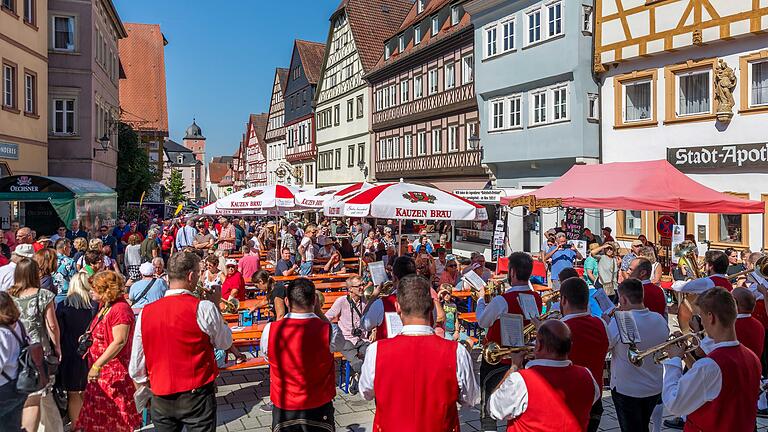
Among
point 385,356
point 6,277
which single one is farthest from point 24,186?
point 385,356

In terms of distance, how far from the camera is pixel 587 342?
4.74 meters

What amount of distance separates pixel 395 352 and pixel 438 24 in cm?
3048

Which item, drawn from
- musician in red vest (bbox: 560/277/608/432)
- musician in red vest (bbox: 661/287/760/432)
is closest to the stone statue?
musician in red vest (bbox: 560/277/608/432)

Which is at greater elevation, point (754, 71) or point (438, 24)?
point (438, 24)

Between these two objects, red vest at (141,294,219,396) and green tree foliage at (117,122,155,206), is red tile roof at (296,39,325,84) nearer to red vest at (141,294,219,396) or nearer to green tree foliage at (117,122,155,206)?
green tree foliage at (117,122,155,206)

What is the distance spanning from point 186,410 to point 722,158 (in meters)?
16.7

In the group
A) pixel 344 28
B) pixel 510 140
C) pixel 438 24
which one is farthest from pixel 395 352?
pixel 344 28

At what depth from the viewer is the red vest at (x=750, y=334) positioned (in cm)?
511

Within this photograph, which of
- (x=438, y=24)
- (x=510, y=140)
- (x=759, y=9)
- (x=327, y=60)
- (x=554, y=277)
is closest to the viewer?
(x=554, y=277)

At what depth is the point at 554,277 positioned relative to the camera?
1153cm

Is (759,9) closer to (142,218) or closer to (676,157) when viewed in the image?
(676,157)

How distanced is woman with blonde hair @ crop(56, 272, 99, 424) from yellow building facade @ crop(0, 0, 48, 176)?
1461 centimetres

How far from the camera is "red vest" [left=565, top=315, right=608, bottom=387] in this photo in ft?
15.5

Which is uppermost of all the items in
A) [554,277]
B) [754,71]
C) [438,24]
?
[438,24]
